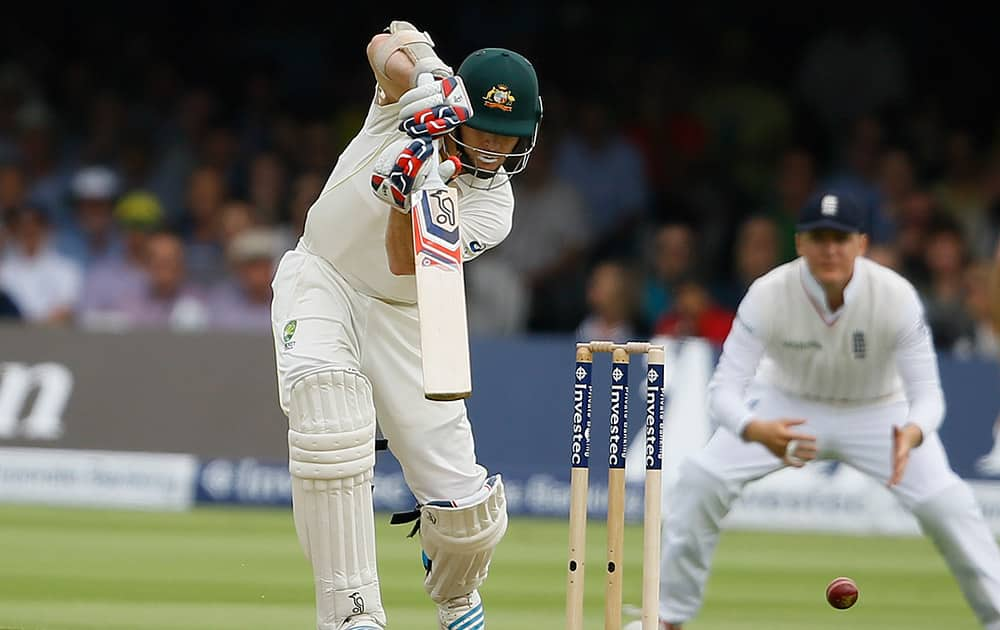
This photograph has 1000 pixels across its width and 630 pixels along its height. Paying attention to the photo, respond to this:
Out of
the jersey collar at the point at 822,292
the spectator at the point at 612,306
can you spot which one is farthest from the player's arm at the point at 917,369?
the spectator at the point at 612,306

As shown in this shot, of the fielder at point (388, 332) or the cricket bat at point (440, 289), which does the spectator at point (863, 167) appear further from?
the cricket bat at point (440, 289)

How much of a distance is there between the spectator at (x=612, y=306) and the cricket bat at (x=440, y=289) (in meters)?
5.54

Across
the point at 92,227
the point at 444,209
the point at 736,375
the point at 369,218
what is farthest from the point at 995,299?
the point at 444,209

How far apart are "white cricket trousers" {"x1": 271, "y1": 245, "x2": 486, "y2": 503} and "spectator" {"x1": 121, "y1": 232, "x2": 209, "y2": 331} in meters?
5.30

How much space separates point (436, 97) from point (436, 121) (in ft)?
0.23

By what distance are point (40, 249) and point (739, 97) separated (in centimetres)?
439

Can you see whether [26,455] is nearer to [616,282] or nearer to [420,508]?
[616,282]

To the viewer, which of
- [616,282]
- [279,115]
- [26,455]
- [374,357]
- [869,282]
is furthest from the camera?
[279,115]

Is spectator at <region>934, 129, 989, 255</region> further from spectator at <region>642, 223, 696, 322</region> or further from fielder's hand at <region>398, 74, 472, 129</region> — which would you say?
fielder's hand at <region>398, 74, 472, 129</region>

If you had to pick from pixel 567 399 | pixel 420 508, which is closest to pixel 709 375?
pixel 567 399

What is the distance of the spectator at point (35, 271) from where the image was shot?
995cm

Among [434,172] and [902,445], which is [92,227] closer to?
[902,445]

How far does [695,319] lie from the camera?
9320 millimetres

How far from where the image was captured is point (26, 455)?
881 centimetres
